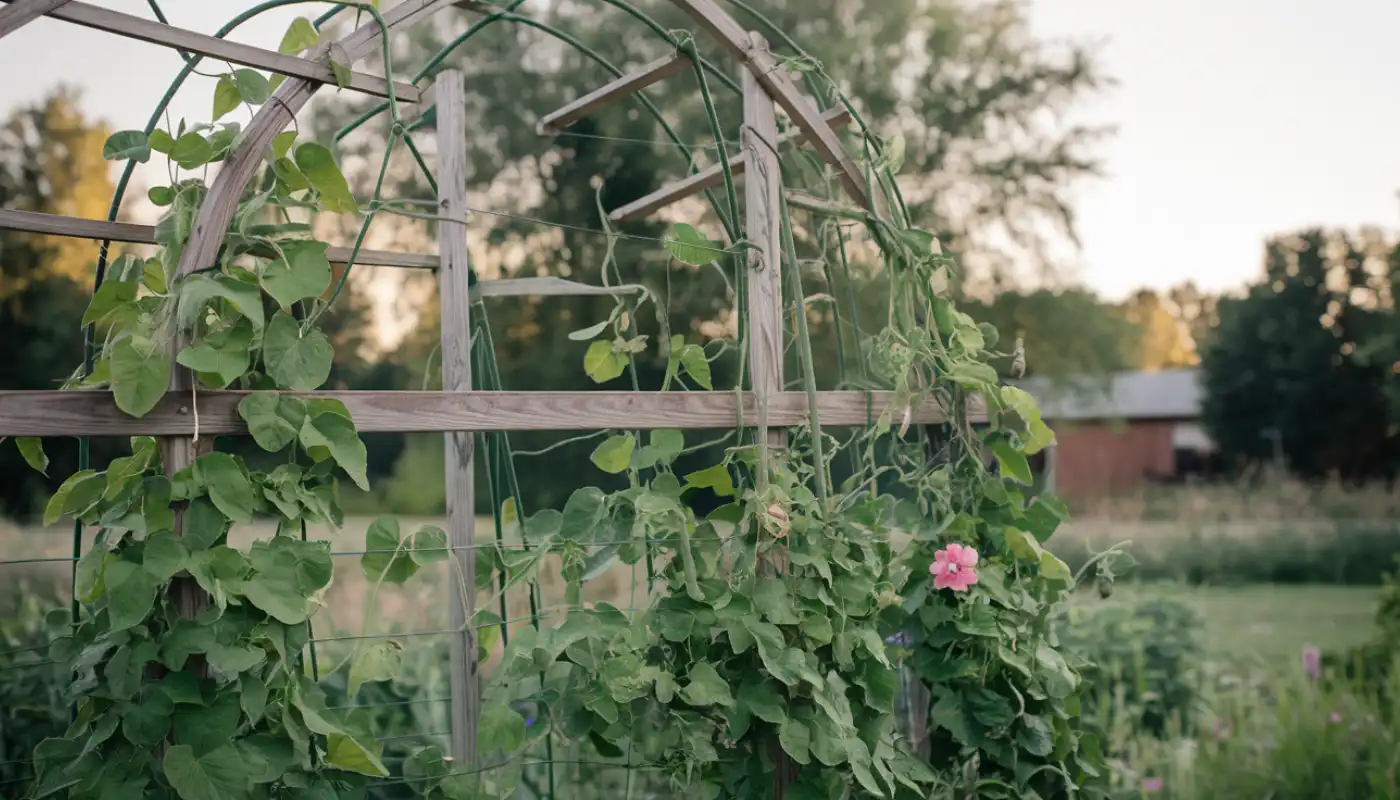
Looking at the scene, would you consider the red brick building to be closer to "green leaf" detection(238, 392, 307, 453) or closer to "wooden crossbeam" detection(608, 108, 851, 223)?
"wooden crossbeam" detection(608, 108, 851, 223)

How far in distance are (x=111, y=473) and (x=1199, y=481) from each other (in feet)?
46.0

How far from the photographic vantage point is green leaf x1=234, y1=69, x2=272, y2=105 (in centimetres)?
157

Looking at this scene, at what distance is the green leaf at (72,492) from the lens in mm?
1553

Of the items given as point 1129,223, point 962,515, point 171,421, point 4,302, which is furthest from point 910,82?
point 171,421

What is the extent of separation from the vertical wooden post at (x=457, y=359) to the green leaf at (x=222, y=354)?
0.60 metres

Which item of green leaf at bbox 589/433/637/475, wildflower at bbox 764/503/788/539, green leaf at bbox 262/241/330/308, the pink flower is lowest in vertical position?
the pink flower

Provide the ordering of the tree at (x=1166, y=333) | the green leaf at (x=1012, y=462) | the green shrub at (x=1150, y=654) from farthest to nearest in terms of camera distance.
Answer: the tree at (x=1166, y=333), the green shrub at (x=1150, y=654), the green leaf at (x=1012, y=462)

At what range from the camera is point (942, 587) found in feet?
7.38

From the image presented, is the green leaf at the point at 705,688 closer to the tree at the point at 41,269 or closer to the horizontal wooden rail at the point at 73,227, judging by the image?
the horizontal wooden rail at the point at 73,227

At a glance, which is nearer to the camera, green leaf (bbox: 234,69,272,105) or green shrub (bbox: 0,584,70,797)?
green leaf (bbox: 234,69,272,105)

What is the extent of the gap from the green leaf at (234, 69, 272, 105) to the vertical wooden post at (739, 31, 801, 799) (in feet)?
2.69

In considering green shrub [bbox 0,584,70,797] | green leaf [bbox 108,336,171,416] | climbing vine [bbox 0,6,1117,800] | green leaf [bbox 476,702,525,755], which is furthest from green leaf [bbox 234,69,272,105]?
green shrub [bbox 0,584,70,797]

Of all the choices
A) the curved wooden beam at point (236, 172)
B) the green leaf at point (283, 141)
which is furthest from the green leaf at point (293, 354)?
the green leaf at point (283, 141)

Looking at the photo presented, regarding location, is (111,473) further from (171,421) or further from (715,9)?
(715,9)
